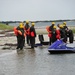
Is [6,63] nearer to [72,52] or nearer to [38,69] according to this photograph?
[38,69]

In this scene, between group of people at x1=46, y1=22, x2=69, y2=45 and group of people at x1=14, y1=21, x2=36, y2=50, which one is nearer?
group of people at x1=14, y1=21, x2=36, y2=50

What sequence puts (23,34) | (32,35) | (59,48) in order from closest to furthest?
(59,48) → (23,34) → (32,35)

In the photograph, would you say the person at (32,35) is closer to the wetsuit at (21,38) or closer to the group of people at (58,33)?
the wetsuit at (21,38)

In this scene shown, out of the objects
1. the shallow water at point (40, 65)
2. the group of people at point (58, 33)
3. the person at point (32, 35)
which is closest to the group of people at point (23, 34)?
the person at point (32, 35)

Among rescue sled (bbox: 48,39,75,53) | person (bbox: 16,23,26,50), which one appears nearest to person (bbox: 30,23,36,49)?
person (bbox: 16,23,26,50)

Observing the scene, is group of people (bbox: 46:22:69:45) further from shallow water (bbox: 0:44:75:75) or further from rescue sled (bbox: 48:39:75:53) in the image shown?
shallow water (bbox: 0:44:75:75)

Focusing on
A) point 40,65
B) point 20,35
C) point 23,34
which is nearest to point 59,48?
point 23,34

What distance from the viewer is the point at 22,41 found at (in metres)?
26.7

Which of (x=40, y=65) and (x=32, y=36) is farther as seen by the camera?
(x=32, y=36)

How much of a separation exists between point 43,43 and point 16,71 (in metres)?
14.0

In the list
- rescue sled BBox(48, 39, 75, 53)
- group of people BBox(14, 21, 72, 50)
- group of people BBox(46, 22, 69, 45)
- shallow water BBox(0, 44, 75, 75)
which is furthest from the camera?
group of people BBox(46, 22, 69, 45)

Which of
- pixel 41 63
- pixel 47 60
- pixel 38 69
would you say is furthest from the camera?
pixel 47 60

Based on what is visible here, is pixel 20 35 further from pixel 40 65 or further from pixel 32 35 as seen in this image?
pixel 40 65

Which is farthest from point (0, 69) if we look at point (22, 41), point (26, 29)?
point (26, 29)
